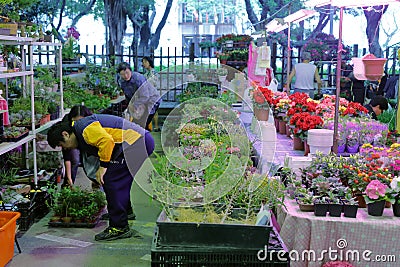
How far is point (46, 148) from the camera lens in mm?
6602

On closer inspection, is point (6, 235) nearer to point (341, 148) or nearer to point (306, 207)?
point (306, 207)

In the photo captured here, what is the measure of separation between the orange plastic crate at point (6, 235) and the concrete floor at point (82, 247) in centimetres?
20

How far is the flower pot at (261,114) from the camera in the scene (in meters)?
5.49

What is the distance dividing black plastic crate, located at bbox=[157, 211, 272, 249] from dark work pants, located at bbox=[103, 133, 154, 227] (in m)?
1.63

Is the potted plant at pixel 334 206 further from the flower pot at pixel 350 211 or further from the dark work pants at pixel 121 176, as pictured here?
the dark work pants at pixel 121 176

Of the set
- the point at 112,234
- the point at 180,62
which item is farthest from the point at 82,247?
the point at 180,62

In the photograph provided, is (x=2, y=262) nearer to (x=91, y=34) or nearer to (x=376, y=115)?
(x=376, y=115)

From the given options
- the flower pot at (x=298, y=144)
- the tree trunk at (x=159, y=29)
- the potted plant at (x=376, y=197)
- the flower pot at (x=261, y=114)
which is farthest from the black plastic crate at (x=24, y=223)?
the tree trunk at (x=159, y=29)

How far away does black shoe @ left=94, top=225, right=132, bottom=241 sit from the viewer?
15.6 ft

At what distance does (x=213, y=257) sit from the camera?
9.50 feet

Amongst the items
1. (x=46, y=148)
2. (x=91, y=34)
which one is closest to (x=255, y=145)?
(x=46, y=148)

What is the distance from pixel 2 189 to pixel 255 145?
2.44 metres

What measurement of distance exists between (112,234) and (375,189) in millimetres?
2417

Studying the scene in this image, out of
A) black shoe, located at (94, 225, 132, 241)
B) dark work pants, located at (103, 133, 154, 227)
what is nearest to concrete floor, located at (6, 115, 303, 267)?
black shoe, located at (94, 225, 132, 241)
